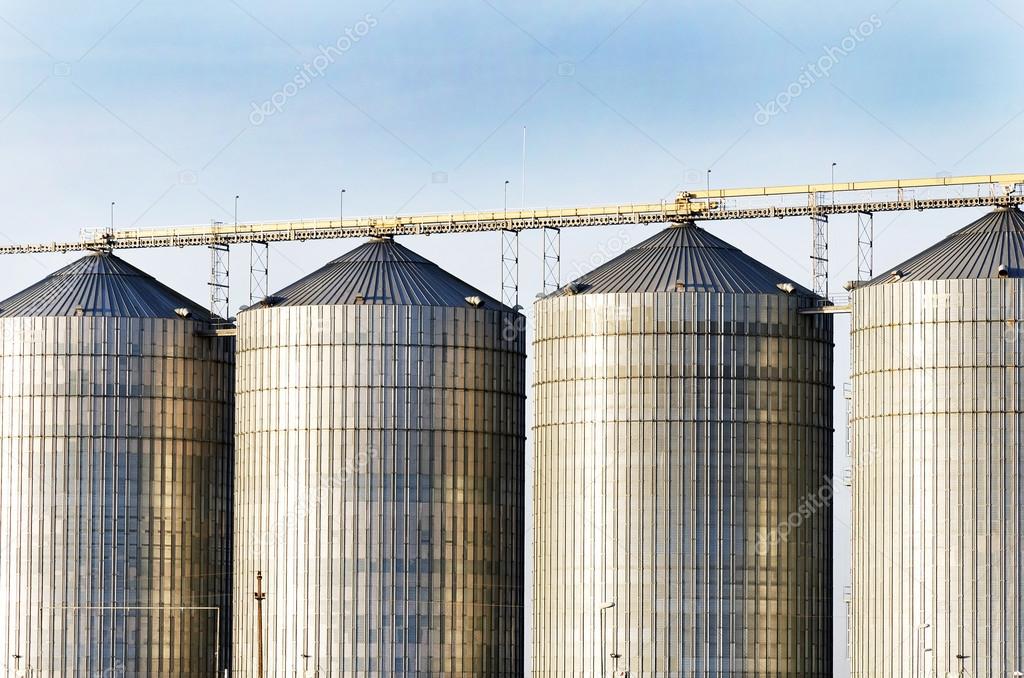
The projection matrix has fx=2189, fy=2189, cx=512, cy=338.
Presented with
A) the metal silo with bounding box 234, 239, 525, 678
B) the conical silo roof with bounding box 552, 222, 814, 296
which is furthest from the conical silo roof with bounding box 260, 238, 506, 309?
the conical silo roof with bounding box 552, 222, 814, 296

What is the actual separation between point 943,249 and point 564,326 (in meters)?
22.1

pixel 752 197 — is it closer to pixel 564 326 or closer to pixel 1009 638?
pixel 564 326

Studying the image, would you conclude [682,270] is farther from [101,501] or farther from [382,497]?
[101,501]

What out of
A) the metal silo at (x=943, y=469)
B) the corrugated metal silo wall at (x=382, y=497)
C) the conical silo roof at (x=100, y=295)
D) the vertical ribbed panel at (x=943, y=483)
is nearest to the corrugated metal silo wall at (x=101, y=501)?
the conical silo roof at (x=100, y=295)

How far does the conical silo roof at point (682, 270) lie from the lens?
12612 centimetres

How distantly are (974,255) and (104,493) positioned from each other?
186 ft

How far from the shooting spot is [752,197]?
133 meters

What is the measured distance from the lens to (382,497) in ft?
423

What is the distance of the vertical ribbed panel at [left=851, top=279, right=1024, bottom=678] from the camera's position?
11556cm

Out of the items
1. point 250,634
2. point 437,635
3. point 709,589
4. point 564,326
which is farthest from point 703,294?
point 250,634

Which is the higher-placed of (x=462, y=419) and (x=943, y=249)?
(x=943, y=249)

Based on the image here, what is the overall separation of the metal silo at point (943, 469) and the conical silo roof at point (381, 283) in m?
26.8

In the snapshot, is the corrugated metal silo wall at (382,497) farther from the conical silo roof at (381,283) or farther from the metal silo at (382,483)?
the conical silo roof at (381,283)

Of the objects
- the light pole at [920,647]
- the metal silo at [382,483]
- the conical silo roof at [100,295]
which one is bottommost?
the light pole at [920,647]
